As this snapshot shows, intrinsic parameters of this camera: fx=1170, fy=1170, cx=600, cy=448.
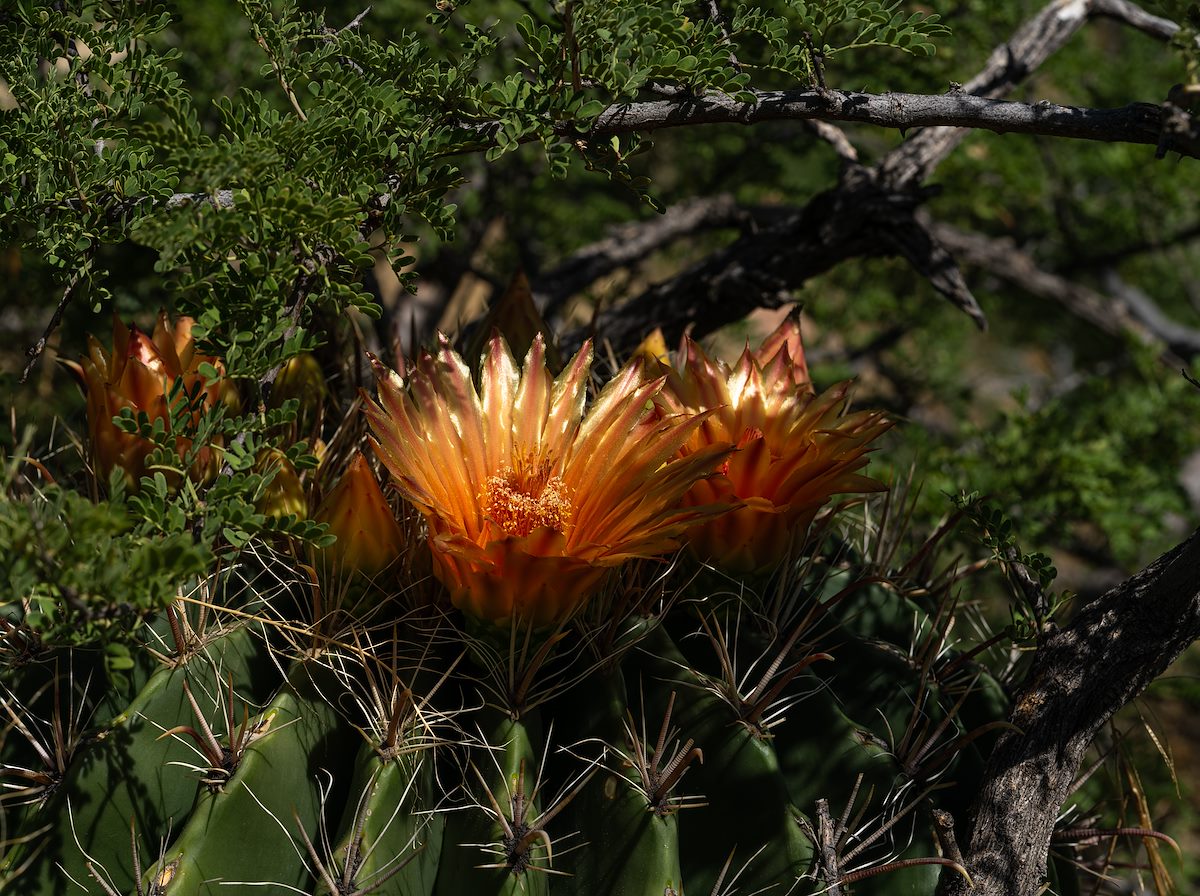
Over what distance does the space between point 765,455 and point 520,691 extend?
350 millimetres

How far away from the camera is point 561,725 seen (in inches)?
48.4

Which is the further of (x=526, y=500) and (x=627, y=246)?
(x=627, y=246)

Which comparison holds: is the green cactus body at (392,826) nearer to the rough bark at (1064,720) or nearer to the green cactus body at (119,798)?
the green cactus body at (119,798)

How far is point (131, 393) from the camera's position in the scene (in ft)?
4.28

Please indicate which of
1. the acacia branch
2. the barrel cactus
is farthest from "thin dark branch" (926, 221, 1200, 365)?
the barrel cactus

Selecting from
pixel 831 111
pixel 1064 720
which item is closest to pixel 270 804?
pixel 1064 720

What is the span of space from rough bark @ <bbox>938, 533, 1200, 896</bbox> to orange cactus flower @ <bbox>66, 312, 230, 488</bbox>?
89cm

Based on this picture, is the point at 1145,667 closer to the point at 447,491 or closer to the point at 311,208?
the point at 447,491

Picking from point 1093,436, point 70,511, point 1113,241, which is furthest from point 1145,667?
point 1113,241

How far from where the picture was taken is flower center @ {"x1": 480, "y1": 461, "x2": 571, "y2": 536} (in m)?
1.20

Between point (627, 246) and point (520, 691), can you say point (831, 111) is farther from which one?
point (627, 246)

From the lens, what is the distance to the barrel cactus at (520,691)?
1100 millimetres

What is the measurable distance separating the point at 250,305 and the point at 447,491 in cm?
27

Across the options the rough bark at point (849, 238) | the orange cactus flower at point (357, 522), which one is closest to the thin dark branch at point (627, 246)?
the rough bark at point (849, 238)
